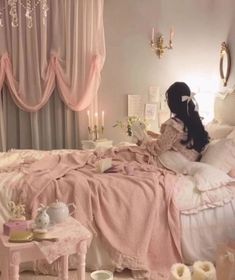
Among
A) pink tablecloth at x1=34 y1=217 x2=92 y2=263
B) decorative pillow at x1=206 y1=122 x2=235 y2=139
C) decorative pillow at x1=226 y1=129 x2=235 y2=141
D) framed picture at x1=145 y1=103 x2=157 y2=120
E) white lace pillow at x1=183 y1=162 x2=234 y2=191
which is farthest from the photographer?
framed picture at x1=145 y1=103 x2=157 y2=120

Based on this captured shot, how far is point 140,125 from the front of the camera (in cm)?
360

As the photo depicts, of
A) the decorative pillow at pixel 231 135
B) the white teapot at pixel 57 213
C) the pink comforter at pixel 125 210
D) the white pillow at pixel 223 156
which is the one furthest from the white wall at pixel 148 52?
the white teapot at pixel 57 213

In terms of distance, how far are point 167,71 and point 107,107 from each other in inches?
31.8

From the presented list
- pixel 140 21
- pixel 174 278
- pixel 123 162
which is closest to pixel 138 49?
pixel 140 21

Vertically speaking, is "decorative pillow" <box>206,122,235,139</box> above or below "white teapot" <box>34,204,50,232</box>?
above

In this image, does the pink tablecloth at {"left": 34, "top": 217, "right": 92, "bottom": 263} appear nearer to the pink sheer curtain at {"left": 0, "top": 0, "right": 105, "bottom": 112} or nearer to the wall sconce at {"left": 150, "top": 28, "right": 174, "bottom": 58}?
the pink sheer curtain at {"left": 0, "top": 0, "right": 105, "bottom": 112}

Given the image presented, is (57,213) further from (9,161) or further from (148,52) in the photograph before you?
(148,52)

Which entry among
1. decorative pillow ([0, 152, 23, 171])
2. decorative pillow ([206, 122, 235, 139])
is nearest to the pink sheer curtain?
decorative pillow ([0, 152, 23, 171])

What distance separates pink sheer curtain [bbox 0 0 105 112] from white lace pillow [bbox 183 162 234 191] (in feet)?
6.76

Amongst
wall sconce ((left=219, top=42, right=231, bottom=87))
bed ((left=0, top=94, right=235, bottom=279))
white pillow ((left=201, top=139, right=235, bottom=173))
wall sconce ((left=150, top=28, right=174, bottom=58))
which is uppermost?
wall sconce ((left=150, top=28, right=174, bottom=58))

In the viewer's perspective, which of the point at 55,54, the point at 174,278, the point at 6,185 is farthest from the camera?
the point at 55,54

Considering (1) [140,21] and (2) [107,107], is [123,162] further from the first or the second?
(1) [140,21]

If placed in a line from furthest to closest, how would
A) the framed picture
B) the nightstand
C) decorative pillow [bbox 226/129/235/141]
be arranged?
the framed picture < the nightstand < decorative pillow [bbox 226/129/235/141]

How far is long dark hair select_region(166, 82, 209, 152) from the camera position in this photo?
3.23m
